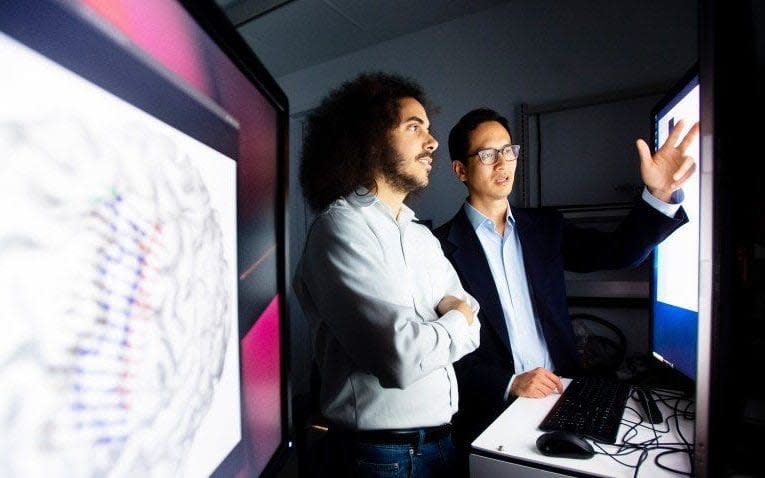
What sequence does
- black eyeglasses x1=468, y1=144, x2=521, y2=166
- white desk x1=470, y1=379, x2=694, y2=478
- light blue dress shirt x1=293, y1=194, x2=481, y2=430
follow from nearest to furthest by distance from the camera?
white desk x1=470, y1=379, x2=694, y2=478 < light blue dress shirt x1=293, y1=194, x2=481, y2=430 < black eyeglasses x1=468, y1=144, x2=521, y2=166

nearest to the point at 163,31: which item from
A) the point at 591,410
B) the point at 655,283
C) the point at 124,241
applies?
the point at 124,241

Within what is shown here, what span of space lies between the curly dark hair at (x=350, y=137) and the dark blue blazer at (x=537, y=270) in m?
0.55

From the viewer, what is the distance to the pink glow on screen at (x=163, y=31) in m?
0.33

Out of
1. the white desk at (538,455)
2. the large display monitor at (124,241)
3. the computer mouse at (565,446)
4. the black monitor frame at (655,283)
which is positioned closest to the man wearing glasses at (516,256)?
the black monitor frame at (655,283)

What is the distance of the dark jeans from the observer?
0.99 meters

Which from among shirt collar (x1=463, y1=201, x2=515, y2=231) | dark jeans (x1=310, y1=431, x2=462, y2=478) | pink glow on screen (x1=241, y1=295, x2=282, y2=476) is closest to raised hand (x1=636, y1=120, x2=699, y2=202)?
shirt collar (x1=463, y1=201, x2=515, y2=231)

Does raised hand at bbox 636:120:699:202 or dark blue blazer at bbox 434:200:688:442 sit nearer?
raised hand at bbox 636:120:699:202

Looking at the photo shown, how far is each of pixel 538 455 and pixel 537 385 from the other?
40 centimetres

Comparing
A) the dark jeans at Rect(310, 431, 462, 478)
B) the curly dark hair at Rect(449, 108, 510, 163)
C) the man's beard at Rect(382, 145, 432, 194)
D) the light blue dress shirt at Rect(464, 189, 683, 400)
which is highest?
the curly dark hair at Rect(449, 108, 510, 163)

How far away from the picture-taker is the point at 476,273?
5.27 ft

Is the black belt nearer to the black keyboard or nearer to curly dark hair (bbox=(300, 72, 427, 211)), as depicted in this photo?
the black keyboard

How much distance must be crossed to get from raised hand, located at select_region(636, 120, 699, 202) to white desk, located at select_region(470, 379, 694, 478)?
0.61 metres

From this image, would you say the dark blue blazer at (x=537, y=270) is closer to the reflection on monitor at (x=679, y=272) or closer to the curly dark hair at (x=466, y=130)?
the reflection on monitor at (x=679, y=272)

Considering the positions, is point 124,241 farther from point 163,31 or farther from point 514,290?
point 514,290
